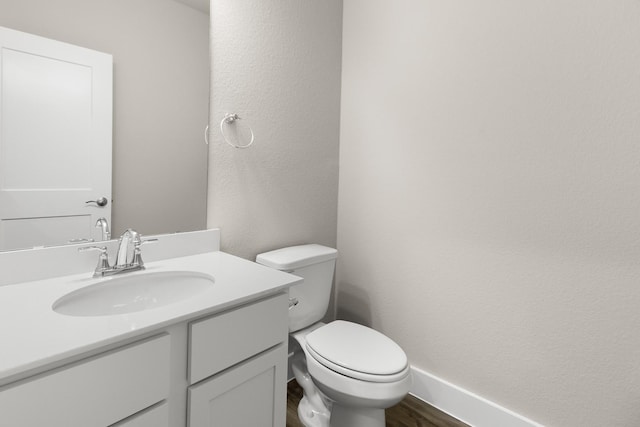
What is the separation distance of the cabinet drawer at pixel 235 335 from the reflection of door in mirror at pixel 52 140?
2.07ft

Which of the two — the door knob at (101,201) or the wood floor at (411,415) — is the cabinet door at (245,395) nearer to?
the wood floor at (411,415)

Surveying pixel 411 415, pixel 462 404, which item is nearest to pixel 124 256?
pixel 411 415

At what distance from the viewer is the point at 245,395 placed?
104 cm

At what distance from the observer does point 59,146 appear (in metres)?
1.11

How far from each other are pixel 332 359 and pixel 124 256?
2.78 ft

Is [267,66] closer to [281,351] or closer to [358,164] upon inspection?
[358,164]

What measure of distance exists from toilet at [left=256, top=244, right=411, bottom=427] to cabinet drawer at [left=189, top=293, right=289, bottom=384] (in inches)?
11.3

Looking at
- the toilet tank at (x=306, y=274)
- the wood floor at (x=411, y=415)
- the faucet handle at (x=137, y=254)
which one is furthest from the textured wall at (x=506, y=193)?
the faucet handle at (x=137, y=254)

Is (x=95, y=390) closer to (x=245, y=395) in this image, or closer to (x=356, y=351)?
(x=245, y=395)

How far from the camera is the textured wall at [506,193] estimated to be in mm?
1206

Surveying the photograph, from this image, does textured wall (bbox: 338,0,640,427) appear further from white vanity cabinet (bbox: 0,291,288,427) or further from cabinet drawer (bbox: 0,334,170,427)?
cabinet drawer (bbox: 0,334,170,427)

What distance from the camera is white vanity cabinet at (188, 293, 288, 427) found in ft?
3.00

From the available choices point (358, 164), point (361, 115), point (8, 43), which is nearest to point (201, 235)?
point (8, 43)

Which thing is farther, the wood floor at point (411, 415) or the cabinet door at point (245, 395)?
the wood floor at point (411, 415)
